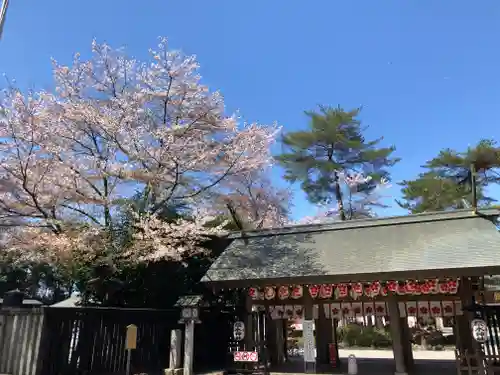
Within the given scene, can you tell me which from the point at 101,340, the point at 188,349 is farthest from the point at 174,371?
the point at 101,340

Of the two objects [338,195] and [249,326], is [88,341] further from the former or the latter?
[338,195]

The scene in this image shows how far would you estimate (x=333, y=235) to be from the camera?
1395 cm

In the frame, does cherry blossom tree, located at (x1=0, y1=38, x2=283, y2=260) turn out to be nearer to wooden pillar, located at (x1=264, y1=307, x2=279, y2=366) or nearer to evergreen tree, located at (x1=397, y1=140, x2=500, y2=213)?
wooden pillar, located at (x1=264, y1=307, x2=279, y2=366)

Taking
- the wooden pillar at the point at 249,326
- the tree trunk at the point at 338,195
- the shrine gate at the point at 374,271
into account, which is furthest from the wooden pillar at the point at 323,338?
the tree trunk at the point at 338,195

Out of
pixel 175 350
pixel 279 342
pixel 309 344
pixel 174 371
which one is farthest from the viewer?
pixel 279 342

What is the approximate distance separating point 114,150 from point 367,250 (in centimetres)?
948

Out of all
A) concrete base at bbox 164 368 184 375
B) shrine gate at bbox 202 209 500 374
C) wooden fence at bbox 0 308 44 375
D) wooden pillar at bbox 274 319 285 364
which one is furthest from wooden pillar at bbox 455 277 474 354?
wooden fence at bbox 0 308 44 375

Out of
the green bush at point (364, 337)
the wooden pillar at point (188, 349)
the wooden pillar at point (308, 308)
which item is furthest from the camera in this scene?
the green bush at point (364, 337)

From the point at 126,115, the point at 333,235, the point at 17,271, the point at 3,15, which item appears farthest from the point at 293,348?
the point at 17,271

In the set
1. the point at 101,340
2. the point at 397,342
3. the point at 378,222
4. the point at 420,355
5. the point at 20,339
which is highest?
the point at 378,222

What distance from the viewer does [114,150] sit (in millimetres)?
14227

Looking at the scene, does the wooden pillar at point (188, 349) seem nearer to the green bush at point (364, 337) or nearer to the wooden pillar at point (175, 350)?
the wooden pillar at point (175, 350)

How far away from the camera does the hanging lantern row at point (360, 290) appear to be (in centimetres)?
1129

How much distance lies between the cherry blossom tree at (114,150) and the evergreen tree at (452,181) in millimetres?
16502
